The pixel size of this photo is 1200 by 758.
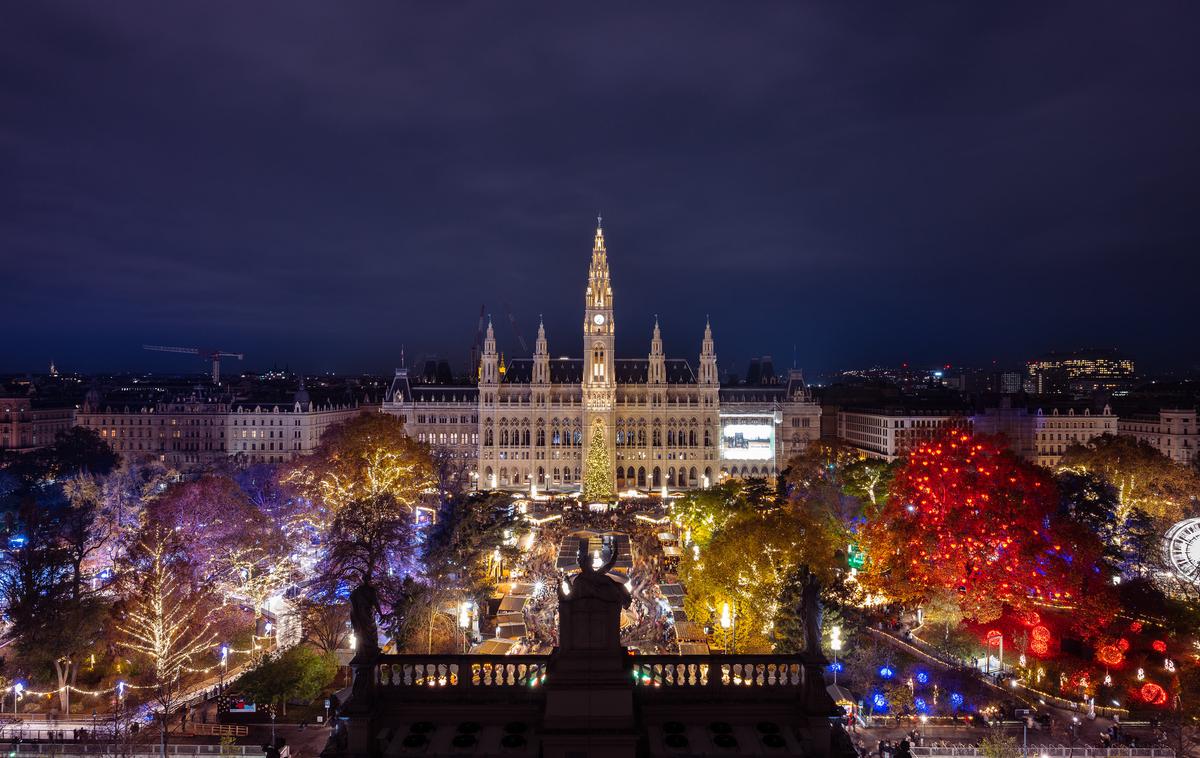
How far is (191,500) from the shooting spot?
45.0m

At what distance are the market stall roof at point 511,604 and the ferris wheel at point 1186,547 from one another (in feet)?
119

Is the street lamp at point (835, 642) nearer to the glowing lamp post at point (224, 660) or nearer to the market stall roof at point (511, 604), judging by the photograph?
the market stall roof at point (511, 604)

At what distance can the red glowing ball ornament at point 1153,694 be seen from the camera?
100 ft

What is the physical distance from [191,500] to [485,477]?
201 feet

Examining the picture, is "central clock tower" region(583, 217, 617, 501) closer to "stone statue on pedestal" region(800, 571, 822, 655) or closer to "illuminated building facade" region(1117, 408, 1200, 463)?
"illuminated building facade" region(1117, 408, 1200, 463)

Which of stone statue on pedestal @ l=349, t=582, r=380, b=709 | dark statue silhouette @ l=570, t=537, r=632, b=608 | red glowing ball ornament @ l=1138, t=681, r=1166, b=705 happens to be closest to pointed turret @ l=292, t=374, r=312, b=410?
stone statue on pedestal @ l=349, t=582, r=380, b=709

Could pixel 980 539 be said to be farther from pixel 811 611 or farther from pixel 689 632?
pixel 811 611

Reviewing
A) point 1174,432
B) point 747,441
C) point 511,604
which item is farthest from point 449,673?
point 1174,432

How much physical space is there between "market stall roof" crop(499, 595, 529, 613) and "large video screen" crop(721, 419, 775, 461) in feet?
203

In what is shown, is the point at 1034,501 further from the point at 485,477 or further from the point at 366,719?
the point at 485,477

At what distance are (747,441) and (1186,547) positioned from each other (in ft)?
234

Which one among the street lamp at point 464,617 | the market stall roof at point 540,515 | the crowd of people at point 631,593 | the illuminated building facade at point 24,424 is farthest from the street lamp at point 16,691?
the illuminated building facade at point 24,424

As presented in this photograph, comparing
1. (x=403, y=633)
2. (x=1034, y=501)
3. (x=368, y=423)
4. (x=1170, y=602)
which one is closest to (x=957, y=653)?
(x=1034, y=501)

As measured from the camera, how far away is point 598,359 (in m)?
105
